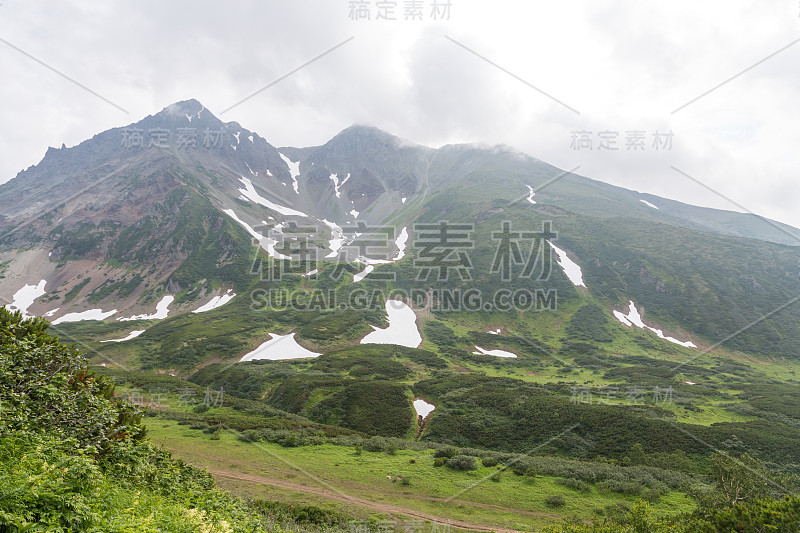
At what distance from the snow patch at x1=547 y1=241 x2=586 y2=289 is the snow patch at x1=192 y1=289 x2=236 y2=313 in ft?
422

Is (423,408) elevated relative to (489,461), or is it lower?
lower

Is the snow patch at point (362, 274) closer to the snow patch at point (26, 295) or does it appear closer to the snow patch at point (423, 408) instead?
the snow patch at point (423, 408)

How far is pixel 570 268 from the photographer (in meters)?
126

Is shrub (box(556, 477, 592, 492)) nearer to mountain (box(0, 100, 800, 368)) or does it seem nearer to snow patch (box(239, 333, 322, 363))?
snow patch (box(239, 333, 322, 363))

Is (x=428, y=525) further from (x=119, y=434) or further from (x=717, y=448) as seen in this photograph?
→ (x=717, y=448)

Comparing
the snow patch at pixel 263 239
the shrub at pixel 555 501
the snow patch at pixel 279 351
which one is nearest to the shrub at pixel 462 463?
the shrub at pixel 555 501

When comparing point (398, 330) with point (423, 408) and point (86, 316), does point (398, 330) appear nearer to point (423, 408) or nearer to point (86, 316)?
point (423, 408)

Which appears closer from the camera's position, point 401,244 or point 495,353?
point 495,353

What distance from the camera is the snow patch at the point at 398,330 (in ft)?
279

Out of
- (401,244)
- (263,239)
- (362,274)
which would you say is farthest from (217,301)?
(401,244)

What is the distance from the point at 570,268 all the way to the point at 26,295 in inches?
8359

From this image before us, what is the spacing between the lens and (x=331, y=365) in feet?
207

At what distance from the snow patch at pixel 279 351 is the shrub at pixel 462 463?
168 ft

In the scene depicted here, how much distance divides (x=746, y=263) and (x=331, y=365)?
6372 inches
